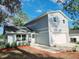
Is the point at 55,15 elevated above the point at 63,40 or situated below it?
above

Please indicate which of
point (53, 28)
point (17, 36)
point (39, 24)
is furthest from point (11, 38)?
point (53, 28)

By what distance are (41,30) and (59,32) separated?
4171 millimetres

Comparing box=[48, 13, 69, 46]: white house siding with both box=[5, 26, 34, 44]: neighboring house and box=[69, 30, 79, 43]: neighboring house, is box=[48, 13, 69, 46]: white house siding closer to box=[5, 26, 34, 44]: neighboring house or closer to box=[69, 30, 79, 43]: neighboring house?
box=[5, 26, 34, 44]: neighboring house

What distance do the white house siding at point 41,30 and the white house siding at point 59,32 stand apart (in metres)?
1.03

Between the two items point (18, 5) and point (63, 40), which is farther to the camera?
point (63, 40)

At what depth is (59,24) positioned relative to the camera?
112 feet

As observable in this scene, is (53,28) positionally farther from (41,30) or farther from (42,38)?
(42,38)

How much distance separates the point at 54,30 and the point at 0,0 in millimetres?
13444

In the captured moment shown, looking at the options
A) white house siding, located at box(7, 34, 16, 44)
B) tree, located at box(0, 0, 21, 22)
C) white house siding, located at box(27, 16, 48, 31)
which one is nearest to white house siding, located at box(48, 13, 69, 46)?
white house siding, located at box(27, 16, 48, 31)

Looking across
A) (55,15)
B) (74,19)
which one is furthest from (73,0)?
(55,15)

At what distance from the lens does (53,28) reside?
33.7 m

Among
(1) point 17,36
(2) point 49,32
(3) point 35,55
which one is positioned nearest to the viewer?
(3) point 35,55

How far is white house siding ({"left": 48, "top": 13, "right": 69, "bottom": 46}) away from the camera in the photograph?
109 ft

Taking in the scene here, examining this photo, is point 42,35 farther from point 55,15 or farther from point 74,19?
point 74,19
